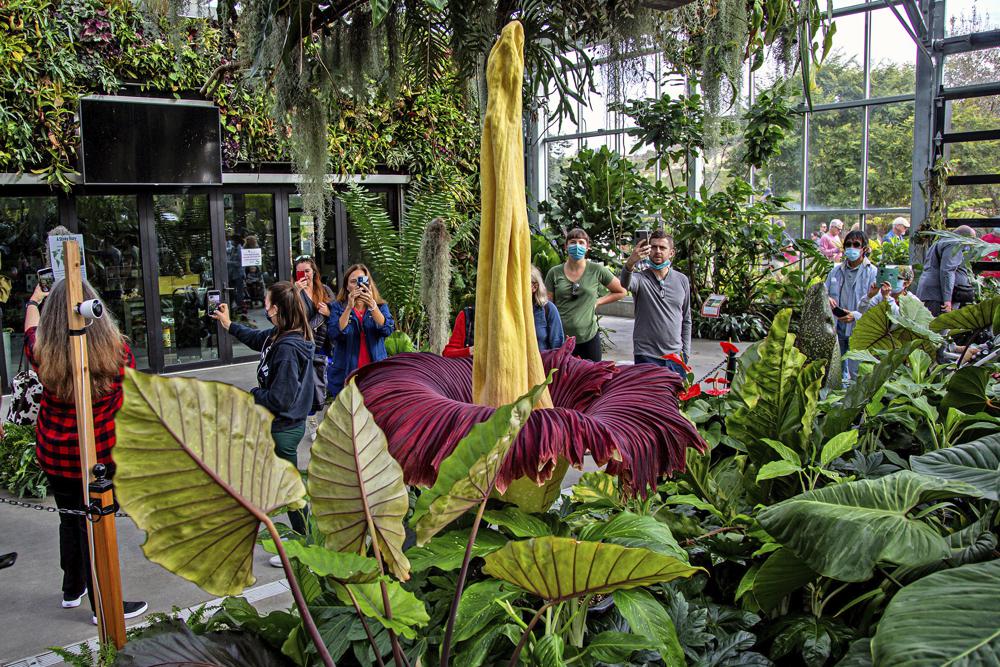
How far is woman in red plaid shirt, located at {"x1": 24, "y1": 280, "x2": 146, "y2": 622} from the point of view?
99.2 inches

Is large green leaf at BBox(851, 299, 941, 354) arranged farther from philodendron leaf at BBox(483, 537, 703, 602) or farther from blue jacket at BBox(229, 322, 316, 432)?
blue jacket at BBox(229, 322, 316, 432)

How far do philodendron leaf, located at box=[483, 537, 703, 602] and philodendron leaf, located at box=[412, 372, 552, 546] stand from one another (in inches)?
2.9

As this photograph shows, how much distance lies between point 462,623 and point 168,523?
1.64ft

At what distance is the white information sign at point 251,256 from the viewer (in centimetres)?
720

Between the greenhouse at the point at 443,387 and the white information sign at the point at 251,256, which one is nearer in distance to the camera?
the greenhouse at the point at 443,387

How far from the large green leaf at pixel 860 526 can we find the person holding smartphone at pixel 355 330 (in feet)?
10.1

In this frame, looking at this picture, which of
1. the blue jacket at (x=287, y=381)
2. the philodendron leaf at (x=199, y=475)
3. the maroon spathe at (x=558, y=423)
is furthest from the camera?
the blue jacket at (x=287, y=381)

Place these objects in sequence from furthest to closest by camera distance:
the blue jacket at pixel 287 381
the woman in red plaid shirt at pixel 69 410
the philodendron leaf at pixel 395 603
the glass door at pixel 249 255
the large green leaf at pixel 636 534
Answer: the glass door at pixel 249 255
the blue jacket at pixel 287 381
the woman in red plaid shirt at pixel 69 410
the large green leaf at pixel 636 534
the philodendron leaf at pixel 395 603

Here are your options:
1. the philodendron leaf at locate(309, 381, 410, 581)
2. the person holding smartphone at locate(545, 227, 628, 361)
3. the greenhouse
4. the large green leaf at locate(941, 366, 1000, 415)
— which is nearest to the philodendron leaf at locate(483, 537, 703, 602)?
the greenhouse

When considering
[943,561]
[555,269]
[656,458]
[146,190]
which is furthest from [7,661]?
[146,190]

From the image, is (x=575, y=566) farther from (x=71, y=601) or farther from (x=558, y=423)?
(x=71, y=601)

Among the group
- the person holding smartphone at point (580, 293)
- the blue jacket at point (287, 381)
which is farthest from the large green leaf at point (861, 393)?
the person holding smartphone at point (580, 293)

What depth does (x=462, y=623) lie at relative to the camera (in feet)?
3.62

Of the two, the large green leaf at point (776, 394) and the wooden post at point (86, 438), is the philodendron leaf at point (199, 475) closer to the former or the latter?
the wooden post at point (86, 438)
